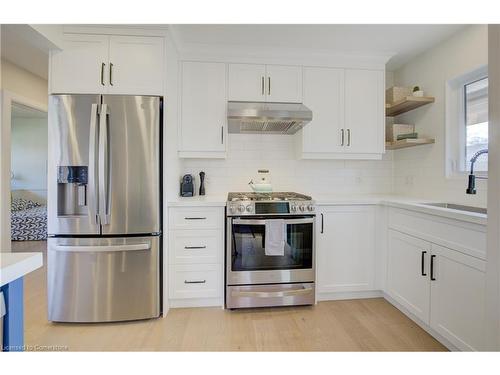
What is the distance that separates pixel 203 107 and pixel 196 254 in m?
1.42

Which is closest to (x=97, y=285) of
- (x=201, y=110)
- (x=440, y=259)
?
(x=201, y=110)

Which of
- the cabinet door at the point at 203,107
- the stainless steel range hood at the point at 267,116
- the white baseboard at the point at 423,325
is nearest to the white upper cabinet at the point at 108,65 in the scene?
the cabinet door at the point at 203,107

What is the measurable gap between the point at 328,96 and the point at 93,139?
7.27 ft

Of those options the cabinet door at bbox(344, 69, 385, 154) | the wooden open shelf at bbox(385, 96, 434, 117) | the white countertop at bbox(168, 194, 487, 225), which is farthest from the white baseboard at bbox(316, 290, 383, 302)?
the wooden open shelf at bbox(385, 96, 434, 117)

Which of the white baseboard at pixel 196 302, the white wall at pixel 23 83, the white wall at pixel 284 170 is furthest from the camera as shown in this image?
the white wall at pixel 23 83

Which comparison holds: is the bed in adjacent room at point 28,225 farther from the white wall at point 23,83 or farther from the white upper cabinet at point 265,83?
the white upper cabinet at point 265,83

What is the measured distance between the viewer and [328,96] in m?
2.77

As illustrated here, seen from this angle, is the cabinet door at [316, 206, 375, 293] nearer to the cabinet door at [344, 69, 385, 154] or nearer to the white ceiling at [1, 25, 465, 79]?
the cabinet door at [344, 69, 385, 154]

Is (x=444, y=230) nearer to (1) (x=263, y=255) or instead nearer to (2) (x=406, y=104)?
(1) (x=263, y=255)

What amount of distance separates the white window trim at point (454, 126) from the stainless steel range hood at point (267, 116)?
1.32 metres

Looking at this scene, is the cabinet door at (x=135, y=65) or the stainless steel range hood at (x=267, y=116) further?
the stainless steel range hood at (x=267, y=116)

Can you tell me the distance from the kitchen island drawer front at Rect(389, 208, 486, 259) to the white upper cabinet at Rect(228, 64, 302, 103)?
4.90 ft

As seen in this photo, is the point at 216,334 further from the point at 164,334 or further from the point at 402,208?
the point at 402,208

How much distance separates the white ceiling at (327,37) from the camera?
2295 millimetres
